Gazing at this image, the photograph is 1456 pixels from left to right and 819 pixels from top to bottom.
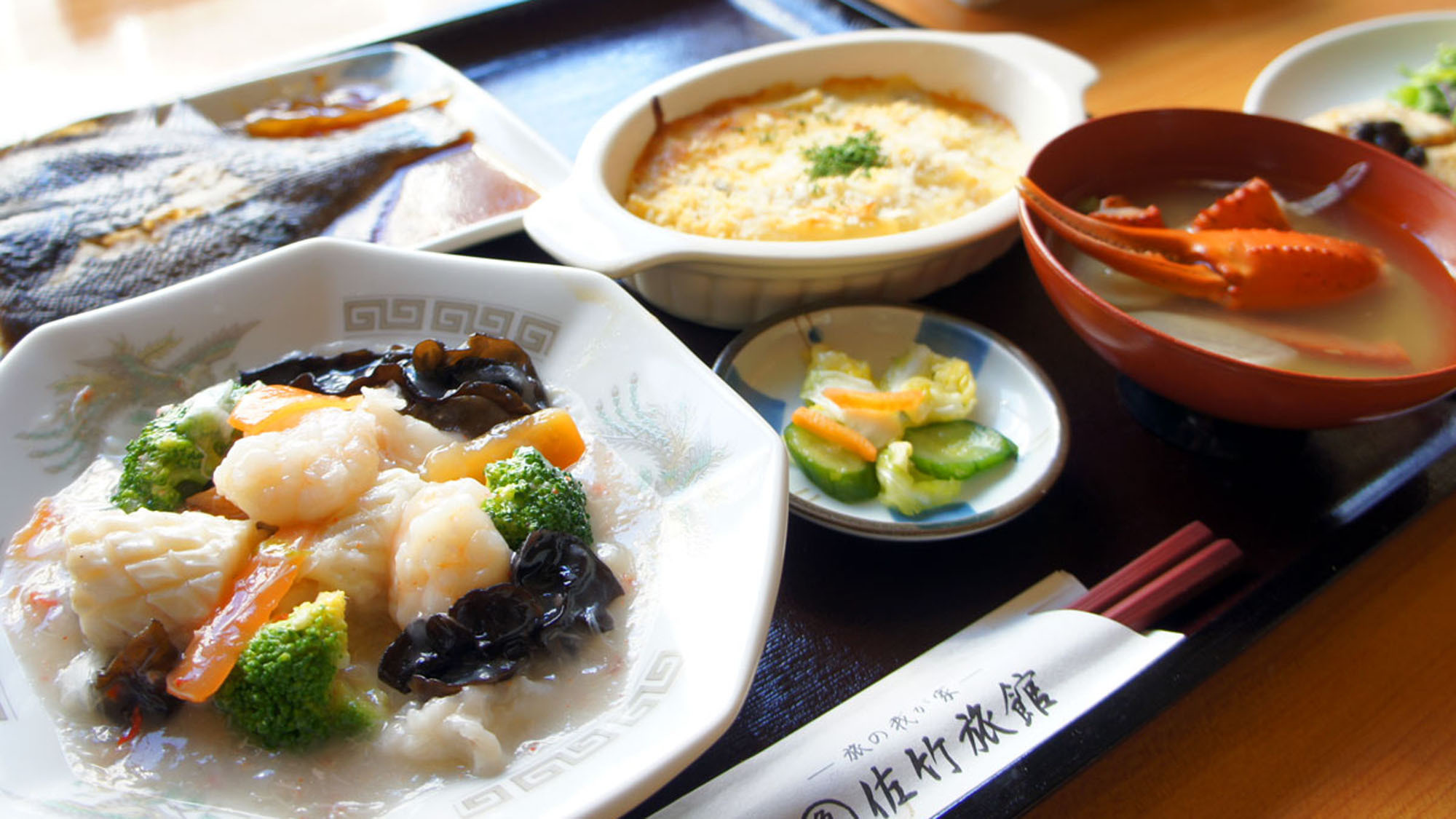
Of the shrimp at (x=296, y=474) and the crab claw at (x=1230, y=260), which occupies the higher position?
the crab claw at (x=1230, y=260)

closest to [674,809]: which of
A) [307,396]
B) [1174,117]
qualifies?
[307,396]

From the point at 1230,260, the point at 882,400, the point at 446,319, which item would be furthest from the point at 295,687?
the point at 1230,260

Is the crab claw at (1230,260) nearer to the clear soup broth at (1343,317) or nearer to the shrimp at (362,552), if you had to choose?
the clear soup broth at (1343,317)

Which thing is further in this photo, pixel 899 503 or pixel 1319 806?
pixel 899 503

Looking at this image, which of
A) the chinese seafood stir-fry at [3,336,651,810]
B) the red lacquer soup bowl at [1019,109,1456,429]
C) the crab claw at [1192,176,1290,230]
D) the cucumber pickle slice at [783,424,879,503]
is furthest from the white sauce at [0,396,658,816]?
the crab claw at [1192,176,1290,230]

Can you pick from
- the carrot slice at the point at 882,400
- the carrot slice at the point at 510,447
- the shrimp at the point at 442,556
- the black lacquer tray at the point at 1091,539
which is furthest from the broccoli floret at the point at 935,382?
the shrimp at the point at 442,556

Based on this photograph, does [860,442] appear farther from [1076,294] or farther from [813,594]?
[1076,294]

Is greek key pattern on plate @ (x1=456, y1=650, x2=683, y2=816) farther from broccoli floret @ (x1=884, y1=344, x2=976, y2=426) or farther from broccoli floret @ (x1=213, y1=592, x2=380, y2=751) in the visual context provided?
broccoli floret @ (x1=884, y1=344, x2=976, y2=426)
